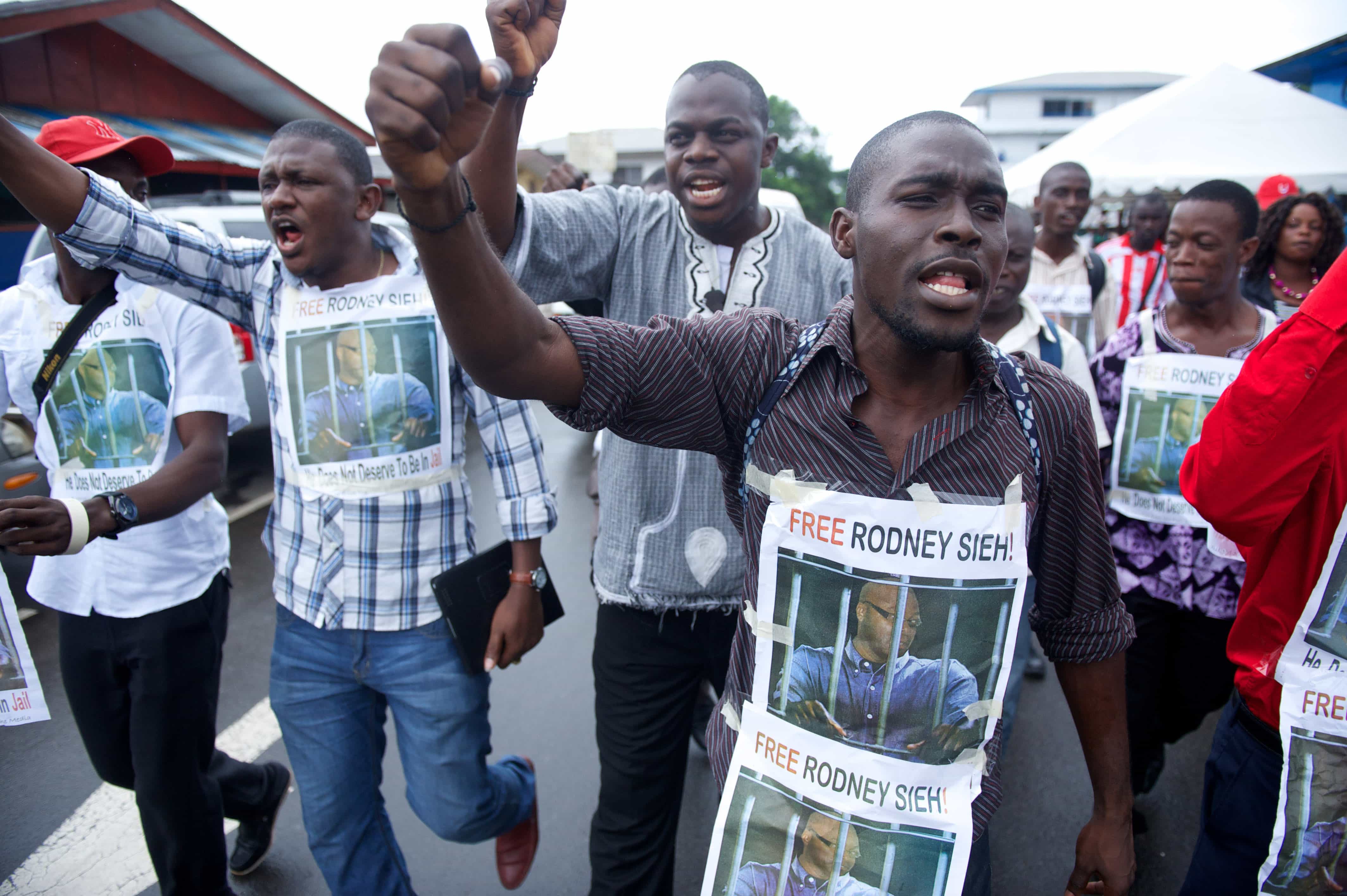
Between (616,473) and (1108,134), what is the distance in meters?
10.4

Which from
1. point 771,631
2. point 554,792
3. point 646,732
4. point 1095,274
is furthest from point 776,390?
point 1095,274

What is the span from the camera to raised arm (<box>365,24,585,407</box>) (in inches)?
36.3

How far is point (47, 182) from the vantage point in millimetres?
1893

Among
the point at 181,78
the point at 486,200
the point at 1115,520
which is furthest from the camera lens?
the point at 181,78

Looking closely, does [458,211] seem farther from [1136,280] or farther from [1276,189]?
[1276,189]

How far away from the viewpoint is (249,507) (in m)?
6.32

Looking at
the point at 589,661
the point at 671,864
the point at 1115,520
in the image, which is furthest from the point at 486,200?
the point at 589,661

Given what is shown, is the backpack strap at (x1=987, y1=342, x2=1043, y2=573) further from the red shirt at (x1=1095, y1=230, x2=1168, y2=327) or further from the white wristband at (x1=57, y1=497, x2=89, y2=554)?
the red shirt at (x1=1095, y1=230, x2=1168, y2=327)

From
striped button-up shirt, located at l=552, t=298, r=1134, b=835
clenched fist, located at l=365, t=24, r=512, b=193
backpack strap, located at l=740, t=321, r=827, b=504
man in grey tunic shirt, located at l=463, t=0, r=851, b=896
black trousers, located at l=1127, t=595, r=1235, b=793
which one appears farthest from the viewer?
black trousers, located at l=1127, t=595, r=1235, b=793

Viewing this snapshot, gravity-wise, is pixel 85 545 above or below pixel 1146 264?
below

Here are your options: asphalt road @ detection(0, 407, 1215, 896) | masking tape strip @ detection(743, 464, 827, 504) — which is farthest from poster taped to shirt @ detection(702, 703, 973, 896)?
asphalt road @ detection(0, 407, 1215, 896)

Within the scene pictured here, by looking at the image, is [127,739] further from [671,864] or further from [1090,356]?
[1090,356]

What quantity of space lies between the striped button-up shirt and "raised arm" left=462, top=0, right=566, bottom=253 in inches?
14.7

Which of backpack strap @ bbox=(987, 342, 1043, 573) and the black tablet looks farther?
the black tablet
